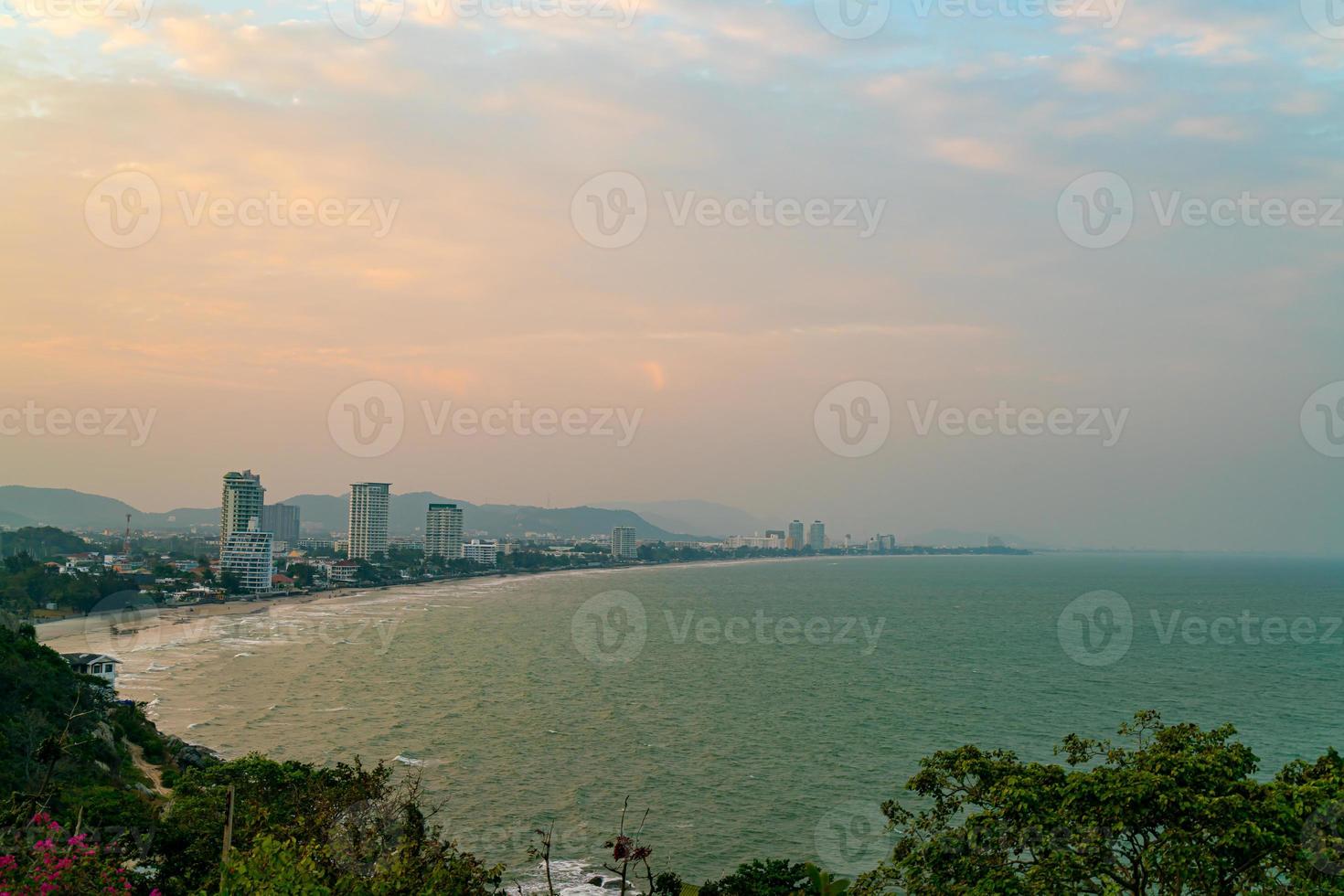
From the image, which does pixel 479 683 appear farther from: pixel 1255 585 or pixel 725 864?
pixel 1255 585

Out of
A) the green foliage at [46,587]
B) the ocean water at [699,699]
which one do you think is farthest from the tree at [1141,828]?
the green foliage at [46,587]

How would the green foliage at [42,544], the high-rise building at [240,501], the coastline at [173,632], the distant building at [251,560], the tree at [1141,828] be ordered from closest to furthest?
the tree at [1141,828]
the coastline at [173,632]
the distant building at [251,560]
the green foliage at [42,544]
the high-rise building at [240,501]

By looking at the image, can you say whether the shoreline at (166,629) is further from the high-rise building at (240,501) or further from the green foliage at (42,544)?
the green foliage at (42,544)

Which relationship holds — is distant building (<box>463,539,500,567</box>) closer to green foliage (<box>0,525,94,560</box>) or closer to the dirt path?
green foliage (<box>0,525,94,560</box>)

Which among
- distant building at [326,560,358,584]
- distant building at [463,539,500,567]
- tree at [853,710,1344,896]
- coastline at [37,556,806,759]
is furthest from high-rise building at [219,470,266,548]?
tree at [853,710,1344,896]

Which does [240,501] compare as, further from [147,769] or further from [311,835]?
[311,835]

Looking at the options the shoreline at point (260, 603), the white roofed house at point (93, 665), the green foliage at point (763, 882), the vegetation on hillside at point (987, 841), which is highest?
the vegetation on hillside at point (987, 841)

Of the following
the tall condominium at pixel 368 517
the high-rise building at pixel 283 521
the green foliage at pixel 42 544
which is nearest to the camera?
the green foliage at pixel 42 544
